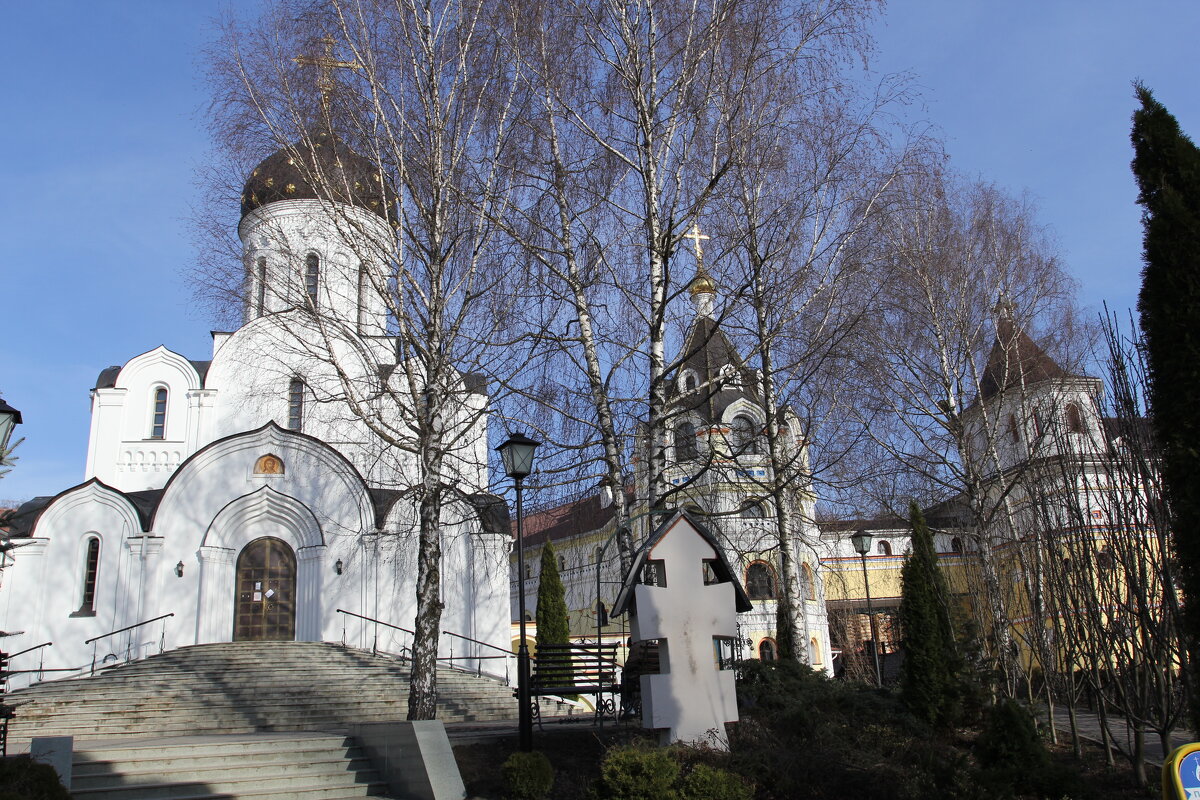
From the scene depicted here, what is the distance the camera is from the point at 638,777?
325 inches

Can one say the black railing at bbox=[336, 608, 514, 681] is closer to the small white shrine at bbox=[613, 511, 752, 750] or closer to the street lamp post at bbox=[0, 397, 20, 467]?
the small white shrine at bbox=[613, 511, 752, 750]

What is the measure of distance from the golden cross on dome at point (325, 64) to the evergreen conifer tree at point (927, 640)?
11135 millimetres

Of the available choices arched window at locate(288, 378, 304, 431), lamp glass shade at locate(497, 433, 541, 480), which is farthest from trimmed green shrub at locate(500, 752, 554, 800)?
arched window at locate(288, 378, 304, 431)

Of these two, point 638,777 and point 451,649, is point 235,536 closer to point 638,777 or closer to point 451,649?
point 451,649

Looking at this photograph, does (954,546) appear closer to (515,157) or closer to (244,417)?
(244,417)

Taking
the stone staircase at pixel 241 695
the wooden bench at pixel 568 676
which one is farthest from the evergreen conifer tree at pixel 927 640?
the stone staircase at pixel 241 695

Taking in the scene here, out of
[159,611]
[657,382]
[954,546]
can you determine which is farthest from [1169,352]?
[954,546]

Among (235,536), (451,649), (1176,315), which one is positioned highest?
(235,536)

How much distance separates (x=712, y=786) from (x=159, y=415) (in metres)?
20.7

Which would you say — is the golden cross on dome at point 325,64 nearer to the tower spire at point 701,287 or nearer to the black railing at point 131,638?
the tower spire at point 701,287

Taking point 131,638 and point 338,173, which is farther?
point 131,638

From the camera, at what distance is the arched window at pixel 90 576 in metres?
20.5

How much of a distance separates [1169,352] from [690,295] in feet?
20.9

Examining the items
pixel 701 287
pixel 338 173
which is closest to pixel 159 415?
pixel 338 173
